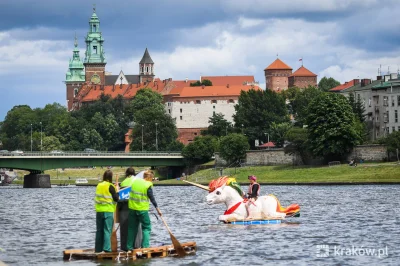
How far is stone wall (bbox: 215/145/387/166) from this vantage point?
142 metres

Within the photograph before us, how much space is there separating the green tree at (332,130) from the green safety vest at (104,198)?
4136 inches

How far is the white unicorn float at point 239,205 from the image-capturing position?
54688 millimetres

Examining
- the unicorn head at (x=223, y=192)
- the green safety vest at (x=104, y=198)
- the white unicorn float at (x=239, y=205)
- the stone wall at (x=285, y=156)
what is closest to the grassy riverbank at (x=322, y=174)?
the stone wall at (x=285, y=156)

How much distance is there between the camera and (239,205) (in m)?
55.9

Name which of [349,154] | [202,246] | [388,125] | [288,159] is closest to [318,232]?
[202,246]

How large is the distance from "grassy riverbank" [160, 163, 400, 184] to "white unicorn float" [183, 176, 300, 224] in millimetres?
A: 63709

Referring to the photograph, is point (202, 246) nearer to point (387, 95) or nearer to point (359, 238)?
point (359, 238)

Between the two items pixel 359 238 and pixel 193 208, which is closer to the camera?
pixel 359 238

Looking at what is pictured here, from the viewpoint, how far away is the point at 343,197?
89.9m

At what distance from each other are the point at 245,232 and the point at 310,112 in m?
98.6

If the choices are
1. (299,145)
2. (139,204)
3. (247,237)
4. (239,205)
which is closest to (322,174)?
(299,145)

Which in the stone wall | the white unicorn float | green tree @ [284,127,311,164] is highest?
green tree @ [284,127,311,164]

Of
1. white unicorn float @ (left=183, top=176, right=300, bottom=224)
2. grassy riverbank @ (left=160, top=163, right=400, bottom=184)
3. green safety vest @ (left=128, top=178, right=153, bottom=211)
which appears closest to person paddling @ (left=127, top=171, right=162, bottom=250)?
green safety vest @ (left=128, top=178, right=153, bottom=211)

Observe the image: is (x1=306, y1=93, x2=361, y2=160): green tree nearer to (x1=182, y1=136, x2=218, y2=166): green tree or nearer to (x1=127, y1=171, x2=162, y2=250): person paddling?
(x1=182, y1=136, x2=218, y2=166): green tree
